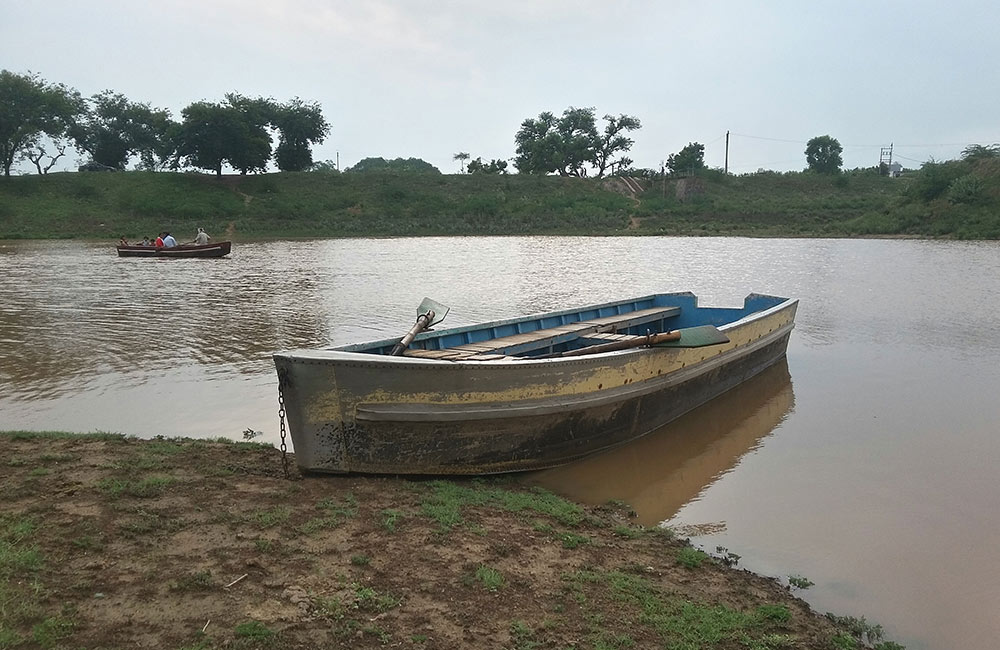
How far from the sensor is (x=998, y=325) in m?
14.6

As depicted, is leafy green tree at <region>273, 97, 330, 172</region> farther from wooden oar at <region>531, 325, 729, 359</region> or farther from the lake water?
wooden oar at <region>531, 325, 729, 359</region>

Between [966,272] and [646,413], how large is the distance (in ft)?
65.0

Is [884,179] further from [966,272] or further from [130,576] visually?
[130,576]

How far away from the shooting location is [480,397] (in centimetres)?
621

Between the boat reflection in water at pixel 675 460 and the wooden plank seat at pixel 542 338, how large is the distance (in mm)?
1376

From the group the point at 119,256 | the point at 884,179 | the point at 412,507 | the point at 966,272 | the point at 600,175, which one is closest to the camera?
the point at 412,507

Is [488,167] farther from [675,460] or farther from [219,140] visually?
[675,460]

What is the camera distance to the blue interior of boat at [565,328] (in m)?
7.88

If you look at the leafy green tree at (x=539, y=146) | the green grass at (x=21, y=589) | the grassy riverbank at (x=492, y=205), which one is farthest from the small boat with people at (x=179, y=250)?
the leafy green tree at (x=539, y=146)

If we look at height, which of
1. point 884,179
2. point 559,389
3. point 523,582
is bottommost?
point 523,582

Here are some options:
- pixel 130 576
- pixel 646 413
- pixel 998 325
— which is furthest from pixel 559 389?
pixel 998 325

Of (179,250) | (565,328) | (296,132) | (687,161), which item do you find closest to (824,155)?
Answer: (687,161)

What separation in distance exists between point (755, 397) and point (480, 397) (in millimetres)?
5174

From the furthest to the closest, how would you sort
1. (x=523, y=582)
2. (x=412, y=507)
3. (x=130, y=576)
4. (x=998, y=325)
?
1. (x=998, y=325)
2. (x=412, y=507)
3. (x=523, y=582)
4. (x=130, y=576)
